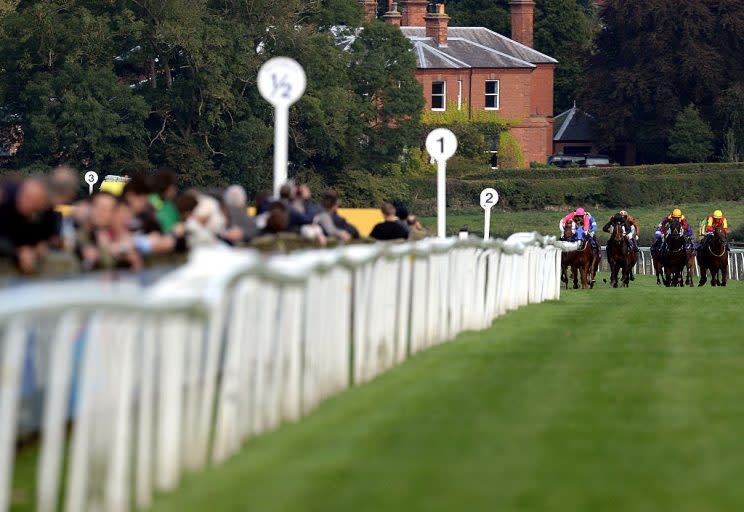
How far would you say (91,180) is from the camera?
39438 mm

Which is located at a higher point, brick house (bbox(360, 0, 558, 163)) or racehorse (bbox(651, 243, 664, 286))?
brick house (bbox(360, 0, 558, 163))

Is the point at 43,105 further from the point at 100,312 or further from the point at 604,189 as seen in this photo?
the point at 100,312

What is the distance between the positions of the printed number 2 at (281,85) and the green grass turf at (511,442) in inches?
166

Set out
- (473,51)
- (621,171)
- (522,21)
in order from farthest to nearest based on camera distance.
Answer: (522,21), (473,51), (621,171)

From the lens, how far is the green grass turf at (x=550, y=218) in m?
66.8

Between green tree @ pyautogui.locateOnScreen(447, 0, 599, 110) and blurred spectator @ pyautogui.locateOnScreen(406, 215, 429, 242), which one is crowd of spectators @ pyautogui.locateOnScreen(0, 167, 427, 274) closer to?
blurred spectator @ pyautogui.locateOnScreen(406, 215, 429, 242)

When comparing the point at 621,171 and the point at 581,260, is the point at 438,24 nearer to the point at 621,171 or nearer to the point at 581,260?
the point at 621,171

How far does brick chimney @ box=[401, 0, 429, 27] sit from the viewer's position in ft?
295

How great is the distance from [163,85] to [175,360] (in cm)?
5628

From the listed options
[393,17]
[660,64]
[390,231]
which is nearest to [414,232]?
[390,231]

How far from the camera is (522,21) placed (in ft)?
303

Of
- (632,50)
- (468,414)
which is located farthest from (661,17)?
(468,414)

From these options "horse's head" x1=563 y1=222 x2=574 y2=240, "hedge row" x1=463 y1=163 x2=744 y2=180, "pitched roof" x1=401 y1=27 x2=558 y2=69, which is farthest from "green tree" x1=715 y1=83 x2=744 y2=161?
"horse's head" x1=563 y1=222 x2=574 y2=240

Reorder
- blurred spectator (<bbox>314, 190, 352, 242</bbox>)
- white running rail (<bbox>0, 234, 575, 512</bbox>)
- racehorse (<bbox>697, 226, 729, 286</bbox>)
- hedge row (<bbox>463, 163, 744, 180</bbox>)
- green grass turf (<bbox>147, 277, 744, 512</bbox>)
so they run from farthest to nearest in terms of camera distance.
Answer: hedge row (<bbox>463, 163, 744, 180</bbox>) < racehorse (<bbox>697, 226, 729, 286</bbox>) < blurred spectator (<bbox>314, 190, 352, 242</bbox>) < green grass turf (<bbox>147, 277, 744, 512</bbox>) < white running rail (<bbox>0, 234, 575, 512</bbox>)
